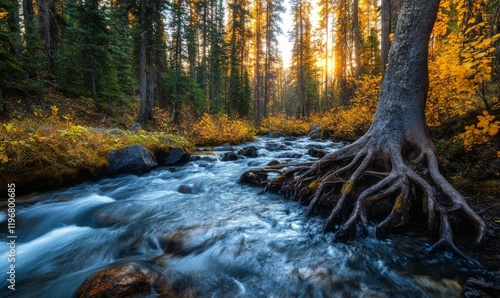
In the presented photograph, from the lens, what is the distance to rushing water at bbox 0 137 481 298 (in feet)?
9.32

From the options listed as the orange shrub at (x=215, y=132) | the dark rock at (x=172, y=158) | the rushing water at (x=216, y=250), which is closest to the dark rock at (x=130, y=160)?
the dark rock at (x=172, y=158)

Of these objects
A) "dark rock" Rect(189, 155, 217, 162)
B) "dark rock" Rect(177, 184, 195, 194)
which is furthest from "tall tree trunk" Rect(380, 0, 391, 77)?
"dark rock" Rect(177, 184, 195, 194)

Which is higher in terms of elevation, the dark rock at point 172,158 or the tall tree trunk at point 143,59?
the tall tree trunk at point 143,59

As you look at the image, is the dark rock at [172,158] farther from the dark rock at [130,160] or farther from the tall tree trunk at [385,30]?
the tall tree trunk at [385,30]

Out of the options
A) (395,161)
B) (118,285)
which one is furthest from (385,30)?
(118,285)

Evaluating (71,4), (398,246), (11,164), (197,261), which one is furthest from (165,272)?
(71,4)

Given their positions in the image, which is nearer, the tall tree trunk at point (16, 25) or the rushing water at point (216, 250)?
the rushing water at point (216, 250)

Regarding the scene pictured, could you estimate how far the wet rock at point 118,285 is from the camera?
239 cm

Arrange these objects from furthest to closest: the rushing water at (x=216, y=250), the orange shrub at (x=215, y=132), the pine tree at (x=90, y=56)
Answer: the orange shrub at (x=215, y=132)
the pine tree at (x=90, y=56)
the rushing water at (x=216, y=250)

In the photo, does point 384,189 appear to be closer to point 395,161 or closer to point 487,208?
point 395,161

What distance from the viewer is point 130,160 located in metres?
7.94

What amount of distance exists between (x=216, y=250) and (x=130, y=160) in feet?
18.1

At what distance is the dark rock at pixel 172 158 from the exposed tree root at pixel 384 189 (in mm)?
5799

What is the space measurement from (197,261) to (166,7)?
1481 centimetres
